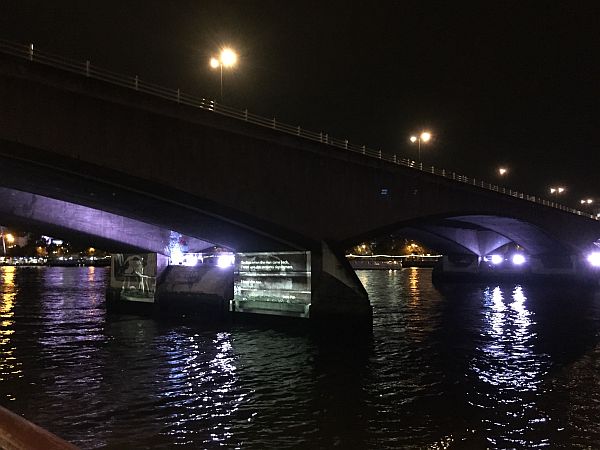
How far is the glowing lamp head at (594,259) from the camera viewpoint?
2781 inches

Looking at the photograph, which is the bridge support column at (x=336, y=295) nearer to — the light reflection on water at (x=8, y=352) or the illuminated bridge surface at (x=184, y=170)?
the illuminated bridge surface at (x=184, y=170)

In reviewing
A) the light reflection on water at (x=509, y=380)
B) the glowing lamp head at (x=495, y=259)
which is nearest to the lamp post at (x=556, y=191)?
the glowing lamp head at (x=495, y=259)

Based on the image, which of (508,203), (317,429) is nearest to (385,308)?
(508,203)

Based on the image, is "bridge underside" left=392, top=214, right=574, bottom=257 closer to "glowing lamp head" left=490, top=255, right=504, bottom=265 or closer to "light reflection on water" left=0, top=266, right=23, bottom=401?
"glowing lamp head" left=490, top=255, right=504, bottom=265

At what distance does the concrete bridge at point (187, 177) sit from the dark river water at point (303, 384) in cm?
575

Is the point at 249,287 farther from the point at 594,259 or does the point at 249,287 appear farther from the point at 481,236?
the point at 594,259

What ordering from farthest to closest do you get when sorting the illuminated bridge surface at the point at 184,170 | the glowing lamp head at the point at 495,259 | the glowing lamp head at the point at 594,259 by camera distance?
the glowing lamp head at the point at 495,259 → the glowing lamp head at the point at 594,259 → the illuminated bridge surface at the point at 184,170

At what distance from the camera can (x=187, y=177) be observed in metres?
25.2

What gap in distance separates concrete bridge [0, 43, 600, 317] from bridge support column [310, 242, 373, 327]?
0.07 m

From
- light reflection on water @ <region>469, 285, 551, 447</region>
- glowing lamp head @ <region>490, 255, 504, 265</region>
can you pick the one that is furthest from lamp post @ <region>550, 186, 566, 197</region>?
light reflection on water @ <region>469, 285, 551, 447</region>

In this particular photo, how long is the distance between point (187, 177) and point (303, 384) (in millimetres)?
11948

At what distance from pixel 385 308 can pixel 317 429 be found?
29261 millimetres

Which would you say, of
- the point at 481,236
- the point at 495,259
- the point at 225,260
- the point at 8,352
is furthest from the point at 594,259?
the point at 8,352

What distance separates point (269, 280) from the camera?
32.1 m
